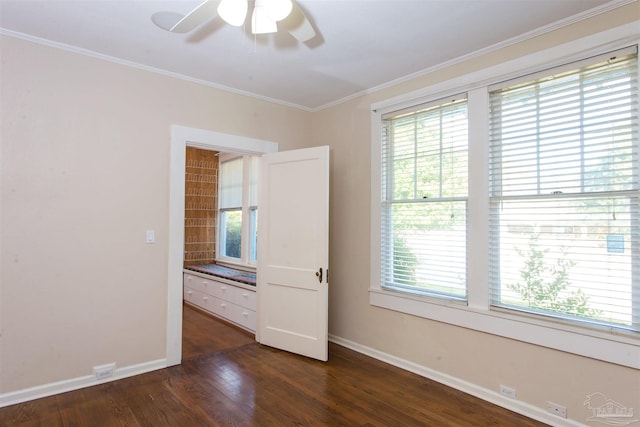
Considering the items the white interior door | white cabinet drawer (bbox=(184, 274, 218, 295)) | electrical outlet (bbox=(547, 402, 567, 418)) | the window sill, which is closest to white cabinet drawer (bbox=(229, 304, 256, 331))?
the white interior door

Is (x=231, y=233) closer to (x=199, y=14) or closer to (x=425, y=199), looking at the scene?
(x=425, y=199)

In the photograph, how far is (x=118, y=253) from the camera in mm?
3010

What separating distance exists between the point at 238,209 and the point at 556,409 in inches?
186

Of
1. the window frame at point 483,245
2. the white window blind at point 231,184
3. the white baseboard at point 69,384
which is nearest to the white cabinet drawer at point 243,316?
the white baseboard at point 69,384

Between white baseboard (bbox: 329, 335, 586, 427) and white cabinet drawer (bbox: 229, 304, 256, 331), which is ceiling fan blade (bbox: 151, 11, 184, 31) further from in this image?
white baseboard (bbox: 329, 335, 586, 427)

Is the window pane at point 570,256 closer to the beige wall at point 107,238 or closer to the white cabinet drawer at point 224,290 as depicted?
the beige wall at point 107,238

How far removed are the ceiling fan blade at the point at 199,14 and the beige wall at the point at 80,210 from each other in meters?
1.33

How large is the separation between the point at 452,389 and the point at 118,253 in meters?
2.94

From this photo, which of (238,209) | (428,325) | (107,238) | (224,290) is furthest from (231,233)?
(428,325)

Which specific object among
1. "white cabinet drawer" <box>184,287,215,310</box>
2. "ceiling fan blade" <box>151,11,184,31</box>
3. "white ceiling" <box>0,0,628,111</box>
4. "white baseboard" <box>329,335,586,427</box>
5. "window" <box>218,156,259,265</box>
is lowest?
"white baseboard" <box>329,335,586,427</box>

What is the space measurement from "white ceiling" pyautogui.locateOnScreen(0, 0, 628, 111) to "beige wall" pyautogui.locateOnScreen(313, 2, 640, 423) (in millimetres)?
139

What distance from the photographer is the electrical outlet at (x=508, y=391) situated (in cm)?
256

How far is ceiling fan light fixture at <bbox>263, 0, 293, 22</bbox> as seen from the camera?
1.78 meters

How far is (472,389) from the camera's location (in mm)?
2773
